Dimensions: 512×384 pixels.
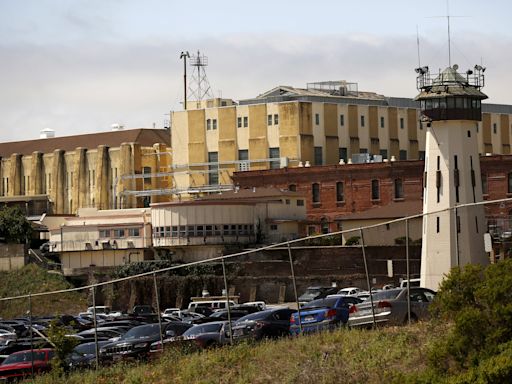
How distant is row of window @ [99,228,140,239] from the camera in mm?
95438

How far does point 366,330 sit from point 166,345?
6355 millimetres

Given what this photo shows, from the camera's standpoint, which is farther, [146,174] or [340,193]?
[146,174]

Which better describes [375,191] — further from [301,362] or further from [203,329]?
[301,362]

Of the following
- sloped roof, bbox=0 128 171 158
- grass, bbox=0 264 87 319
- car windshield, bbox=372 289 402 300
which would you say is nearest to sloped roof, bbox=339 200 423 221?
grass, bbox=0 264 87 319

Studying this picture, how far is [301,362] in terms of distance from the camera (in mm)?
29500

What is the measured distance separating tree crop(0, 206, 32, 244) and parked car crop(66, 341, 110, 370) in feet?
222

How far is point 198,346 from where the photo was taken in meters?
35.2

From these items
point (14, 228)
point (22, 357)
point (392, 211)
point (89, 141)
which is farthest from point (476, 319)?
point (89, 141)

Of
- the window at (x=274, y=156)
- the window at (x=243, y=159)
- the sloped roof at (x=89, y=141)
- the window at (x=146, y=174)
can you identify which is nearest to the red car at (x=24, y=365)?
the window at (x=274, y=156)

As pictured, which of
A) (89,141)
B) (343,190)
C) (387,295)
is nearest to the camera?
(387,295)

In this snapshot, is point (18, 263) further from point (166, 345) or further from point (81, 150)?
point (166, 345)

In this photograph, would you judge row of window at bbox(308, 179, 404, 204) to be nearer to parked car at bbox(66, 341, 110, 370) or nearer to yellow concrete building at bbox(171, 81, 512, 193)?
yellow concrete building at bbox(171, 81, 512, 193)

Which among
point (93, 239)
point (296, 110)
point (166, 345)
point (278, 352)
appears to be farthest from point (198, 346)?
point (296, 110)

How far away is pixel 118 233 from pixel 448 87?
35.2 metres
